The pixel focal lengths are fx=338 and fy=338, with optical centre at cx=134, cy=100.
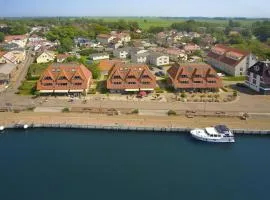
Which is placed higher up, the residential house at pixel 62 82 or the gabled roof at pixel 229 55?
the gabled roof at pixel 229 55

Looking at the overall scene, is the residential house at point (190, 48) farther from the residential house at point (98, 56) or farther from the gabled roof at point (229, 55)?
the residential house at point (98, 56)

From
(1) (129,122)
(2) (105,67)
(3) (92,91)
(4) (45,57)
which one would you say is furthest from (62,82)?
(4) (45,57)

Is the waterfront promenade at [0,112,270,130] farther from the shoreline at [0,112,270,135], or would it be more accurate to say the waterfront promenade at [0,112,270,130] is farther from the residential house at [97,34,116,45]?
the residential house at [97,34,116,45]

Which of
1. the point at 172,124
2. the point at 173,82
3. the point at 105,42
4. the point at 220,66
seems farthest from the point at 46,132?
the point at 105,42

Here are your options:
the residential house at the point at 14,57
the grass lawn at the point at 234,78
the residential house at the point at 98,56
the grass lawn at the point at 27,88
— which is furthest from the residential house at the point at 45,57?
the grass lawn at the point at 234,78

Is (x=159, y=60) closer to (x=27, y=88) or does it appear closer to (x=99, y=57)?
(x=99, y=57)

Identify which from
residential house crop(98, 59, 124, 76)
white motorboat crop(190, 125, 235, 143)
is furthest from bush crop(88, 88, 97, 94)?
white motorboat crop(190, 125, 235, 143)
